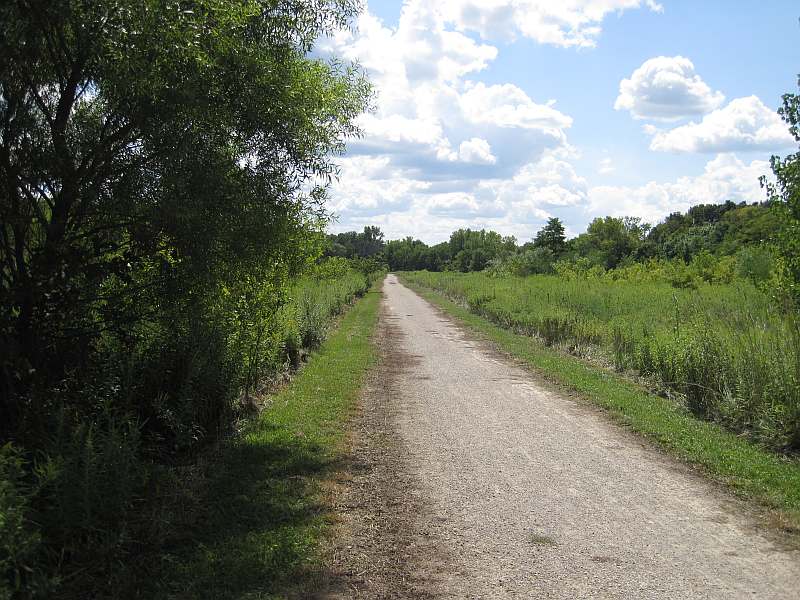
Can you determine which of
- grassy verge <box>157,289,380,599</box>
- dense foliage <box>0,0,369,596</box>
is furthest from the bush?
grassy verge <box>157,289,380,599</box>

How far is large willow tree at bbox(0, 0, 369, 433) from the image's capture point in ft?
17.1

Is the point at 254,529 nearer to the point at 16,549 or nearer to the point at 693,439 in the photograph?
the point at 16,549

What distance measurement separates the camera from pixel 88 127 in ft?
20.5

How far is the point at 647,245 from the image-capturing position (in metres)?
67.4

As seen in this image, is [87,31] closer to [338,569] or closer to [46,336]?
[46,336]

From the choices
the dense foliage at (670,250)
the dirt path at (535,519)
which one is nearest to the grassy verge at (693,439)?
the dirt path at (535,519)

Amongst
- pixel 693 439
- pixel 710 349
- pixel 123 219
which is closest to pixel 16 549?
pixel 123 219

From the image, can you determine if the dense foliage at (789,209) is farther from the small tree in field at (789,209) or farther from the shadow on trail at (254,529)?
the shadow on trail at (254,529)

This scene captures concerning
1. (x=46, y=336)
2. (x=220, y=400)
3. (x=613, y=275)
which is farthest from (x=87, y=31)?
(x=613, y=275)

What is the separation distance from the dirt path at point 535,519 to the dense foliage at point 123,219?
201 centimetres

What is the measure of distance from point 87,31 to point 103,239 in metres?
1.96

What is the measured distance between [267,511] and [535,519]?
2.38 meters

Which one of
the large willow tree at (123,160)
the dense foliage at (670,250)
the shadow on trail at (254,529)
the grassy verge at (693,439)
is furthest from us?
the dense foliage at (670,250)

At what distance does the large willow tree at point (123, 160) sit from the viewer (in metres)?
5.22
